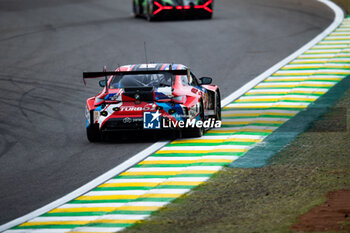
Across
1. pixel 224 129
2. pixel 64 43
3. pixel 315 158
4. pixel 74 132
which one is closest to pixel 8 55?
pixel 64 43

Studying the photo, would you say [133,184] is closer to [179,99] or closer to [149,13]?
[179,99]


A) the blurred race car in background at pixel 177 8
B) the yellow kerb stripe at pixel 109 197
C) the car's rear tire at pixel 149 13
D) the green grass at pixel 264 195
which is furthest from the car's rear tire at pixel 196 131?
the car's rear tire at pixel 149 13

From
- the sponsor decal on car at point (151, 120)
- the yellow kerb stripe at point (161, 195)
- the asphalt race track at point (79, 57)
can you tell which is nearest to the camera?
the yellow kerb stripe at point (161, 195)

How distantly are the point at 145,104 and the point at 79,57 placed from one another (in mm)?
11469

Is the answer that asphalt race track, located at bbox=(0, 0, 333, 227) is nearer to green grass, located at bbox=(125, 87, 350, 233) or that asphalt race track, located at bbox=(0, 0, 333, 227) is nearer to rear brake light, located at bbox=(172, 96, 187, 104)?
rear brake light, located at bbox=(172, 96, 187, 104)

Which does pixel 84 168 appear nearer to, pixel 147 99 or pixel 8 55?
pixel 147 99

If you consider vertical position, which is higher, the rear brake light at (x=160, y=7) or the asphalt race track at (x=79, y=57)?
the rear brake light at (x=160, y=7)

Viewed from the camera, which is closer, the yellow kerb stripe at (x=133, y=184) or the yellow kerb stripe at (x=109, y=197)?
the yellow kerb stripe at (x=109, y=197)

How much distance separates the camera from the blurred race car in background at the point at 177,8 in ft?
97.7

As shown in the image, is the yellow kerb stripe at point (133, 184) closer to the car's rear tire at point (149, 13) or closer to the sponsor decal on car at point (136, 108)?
the sponsor decal on car at point (136, 108)

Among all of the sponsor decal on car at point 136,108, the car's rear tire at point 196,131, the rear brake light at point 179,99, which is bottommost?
the car's rear tire at point 196,131

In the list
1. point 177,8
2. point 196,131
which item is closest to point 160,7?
point 177,8

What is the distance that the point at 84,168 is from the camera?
11820 millimetres

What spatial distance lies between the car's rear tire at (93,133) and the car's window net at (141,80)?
31.8 inches
